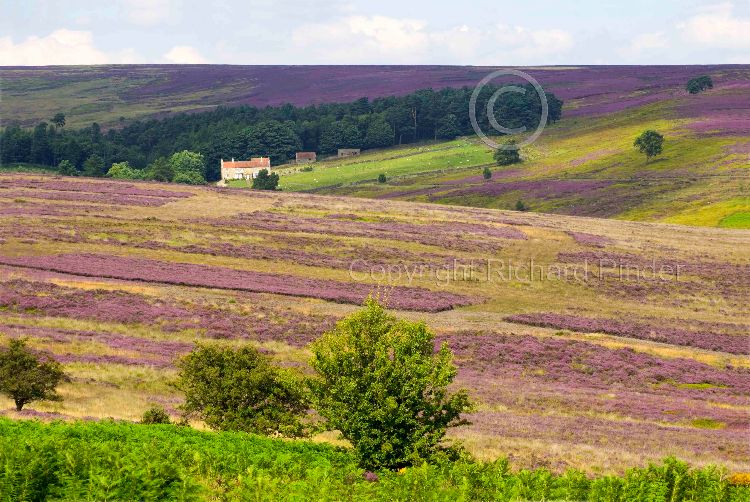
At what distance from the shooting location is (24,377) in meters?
35.7

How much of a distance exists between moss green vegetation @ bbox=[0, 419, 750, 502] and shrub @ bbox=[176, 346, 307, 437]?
5.05 metres

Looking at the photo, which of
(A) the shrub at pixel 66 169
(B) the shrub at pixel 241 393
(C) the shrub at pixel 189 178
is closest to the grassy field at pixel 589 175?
(C) the shrub at pixel 189 178

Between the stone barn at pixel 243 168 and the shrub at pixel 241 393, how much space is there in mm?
141748

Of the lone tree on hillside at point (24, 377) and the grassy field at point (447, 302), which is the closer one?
the lone tree on hillside at point (24, 377)

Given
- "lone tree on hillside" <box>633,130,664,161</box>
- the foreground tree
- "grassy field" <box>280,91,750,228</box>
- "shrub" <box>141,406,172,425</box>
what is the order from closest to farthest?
the foreground tree → "shrub" <box>141,406,172,425</box> → "grassy field" <box>280,91,750,228</box> → "lone tree on hillside" <box>633,130,664,161</box>

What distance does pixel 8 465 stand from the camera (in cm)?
2044

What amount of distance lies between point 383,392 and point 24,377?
15.6 metres

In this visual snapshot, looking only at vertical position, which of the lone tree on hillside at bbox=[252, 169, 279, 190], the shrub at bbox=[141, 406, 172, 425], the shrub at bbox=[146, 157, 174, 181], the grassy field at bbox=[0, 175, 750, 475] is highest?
the shrub at bbox=[146, 157, 174, 181]

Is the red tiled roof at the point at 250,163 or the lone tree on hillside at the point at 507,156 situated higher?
the lone tree on hillside at the point at 507,156

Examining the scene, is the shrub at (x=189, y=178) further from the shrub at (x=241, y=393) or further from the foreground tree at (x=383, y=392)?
the foreground tree at (x=383, y=392)

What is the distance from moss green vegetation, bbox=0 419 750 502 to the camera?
21.0 meters

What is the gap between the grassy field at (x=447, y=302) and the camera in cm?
4191

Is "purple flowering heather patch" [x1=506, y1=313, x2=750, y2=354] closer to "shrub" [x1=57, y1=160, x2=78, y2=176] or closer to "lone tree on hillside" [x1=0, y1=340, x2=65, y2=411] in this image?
"lone tree on hillside" [x1=0, y1=340, x2=65, y2=411]

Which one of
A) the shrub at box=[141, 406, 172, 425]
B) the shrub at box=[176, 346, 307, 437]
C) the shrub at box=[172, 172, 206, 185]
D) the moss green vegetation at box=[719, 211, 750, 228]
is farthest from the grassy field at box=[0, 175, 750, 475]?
the shrub at box=[172, 172, 206, 185]
